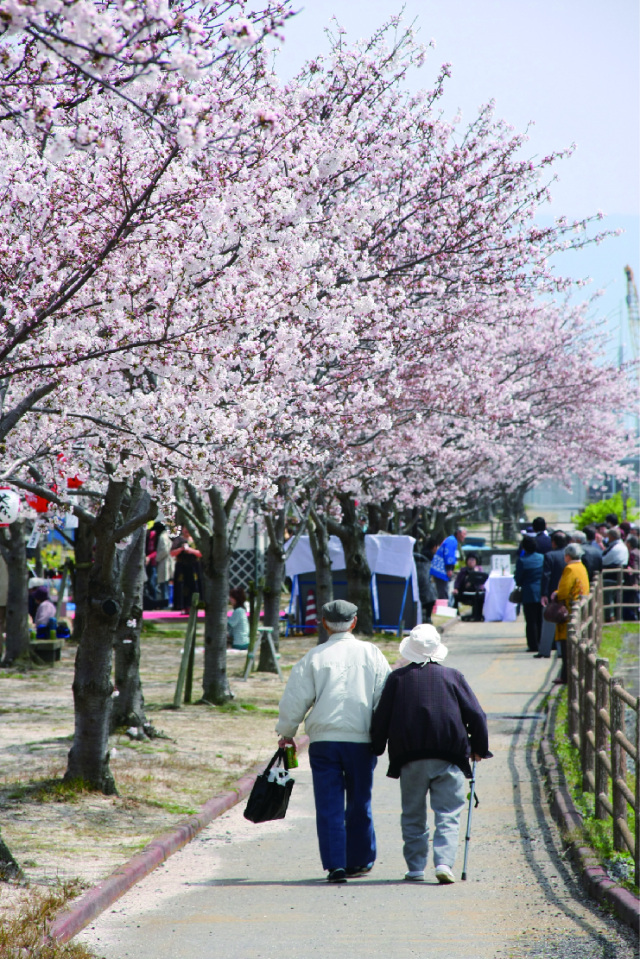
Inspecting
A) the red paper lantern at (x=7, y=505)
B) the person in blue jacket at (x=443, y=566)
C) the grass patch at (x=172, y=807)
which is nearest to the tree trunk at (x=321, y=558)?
the person in blue jacket at (x=443, y=566)

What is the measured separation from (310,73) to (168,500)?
207 inches

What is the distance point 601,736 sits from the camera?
828cm

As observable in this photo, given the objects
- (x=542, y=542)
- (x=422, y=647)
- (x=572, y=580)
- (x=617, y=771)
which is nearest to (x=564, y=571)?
(x=572, y=580)

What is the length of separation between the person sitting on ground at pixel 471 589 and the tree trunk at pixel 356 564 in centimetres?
488

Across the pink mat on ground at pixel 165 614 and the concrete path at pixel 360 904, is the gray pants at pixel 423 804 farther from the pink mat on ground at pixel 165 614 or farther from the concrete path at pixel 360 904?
the pink mat on ground at pixel 165 614

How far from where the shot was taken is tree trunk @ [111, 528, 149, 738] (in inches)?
482

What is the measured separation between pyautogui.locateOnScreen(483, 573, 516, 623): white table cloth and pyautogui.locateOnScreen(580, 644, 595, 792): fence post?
59.8ft

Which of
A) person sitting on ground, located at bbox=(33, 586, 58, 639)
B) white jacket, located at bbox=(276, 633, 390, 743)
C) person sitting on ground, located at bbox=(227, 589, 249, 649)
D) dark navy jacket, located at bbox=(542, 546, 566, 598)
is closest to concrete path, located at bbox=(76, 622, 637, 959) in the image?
white jacket, located at bbox=(276, 633, 390, 743)

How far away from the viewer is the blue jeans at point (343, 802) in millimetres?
7066

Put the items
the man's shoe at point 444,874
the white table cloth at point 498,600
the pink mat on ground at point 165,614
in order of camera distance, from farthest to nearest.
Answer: the white table cloth at point 498,600 < the pink mat on ground at point 165,614 < the man's shoe at point 444,874

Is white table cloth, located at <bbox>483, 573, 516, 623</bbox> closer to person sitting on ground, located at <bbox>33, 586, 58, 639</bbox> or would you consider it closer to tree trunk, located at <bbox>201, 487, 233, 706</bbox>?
person sitting on ground, located at <bbox>33, 586, 58, 639</bbox>

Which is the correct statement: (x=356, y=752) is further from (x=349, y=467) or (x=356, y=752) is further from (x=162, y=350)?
(x=349, y=467)

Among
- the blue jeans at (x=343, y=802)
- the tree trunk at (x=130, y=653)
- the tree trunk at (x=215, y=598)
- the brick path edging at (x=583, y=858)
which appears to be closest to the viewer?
the brick path edging at (x=583, y=858)

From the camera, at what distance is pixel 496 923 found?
19.8ft
